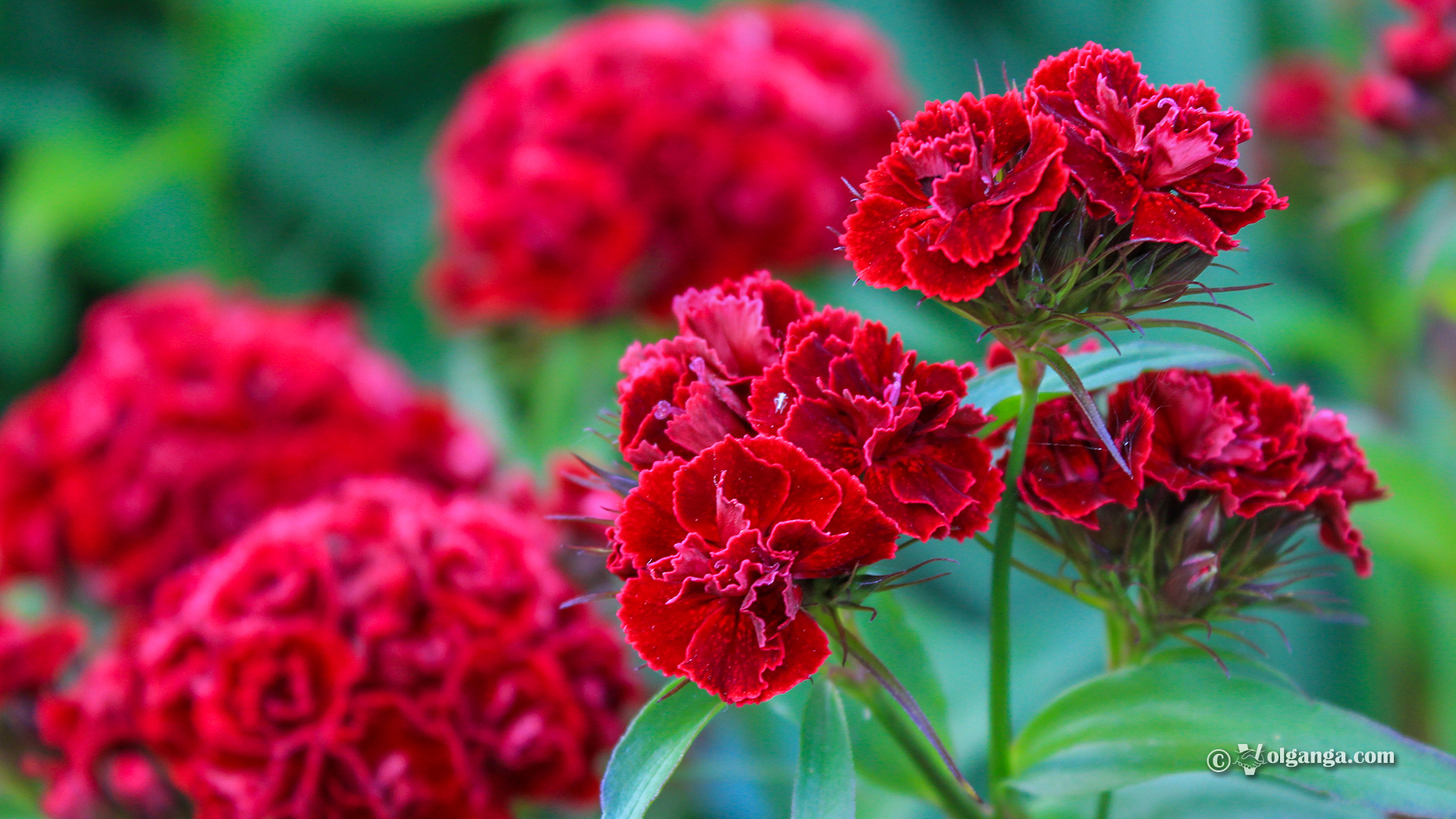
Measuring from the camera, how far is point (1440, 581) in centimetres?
117

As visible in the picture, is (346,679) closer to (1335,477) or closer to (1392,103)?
(1335,477)

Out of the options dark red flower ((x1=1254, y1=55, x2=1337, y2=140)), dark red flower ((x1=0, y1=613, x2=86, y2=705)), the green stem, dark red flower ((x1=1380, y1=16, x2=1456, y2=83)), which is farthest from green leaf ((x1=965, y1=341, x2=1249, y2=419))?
dark red flower ((x1=1254, y1=55, x2=1337, y2=140))

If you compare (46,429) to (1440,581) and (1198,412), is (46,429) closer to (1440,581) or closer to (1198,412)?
(1198,412)

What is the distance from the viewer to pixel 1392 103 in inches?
36.4

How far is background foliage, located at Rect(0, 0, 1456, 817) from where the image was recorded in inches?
41.8

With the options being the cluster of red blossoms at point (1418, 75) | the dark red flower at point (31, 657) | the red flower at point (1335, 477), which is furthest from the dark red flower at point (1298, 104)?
the dark red flower at point (31, 657)

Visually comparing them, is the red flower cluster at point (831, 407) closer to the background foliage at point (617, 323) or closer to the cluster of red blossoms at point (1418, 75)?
the background foliage at point (617, 323)

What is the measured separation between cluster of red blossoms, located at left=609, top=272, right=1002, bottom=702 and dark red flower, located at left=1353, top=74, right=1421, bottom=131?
26.9 inches

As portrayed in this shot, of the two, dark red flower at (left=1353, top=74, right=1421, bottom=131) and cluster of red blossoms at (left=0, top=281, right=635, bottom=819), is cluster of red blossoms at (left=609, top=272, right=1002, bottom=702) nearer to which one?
cluster of red blossoms at (left=0, top=281, right=635, bottom=819)

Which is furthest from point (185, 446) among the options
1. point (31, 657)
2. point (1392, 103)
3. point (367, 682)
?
point (1392, 103)

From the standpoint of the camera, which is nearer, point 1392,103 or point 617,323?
point 1392,103

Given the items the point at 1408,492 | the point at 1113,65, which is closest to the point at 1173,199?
the point at 1113,65

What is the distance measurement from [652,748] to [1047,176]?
0.91ft

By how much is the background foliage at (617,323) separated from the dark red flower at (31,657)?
45 centimetres
